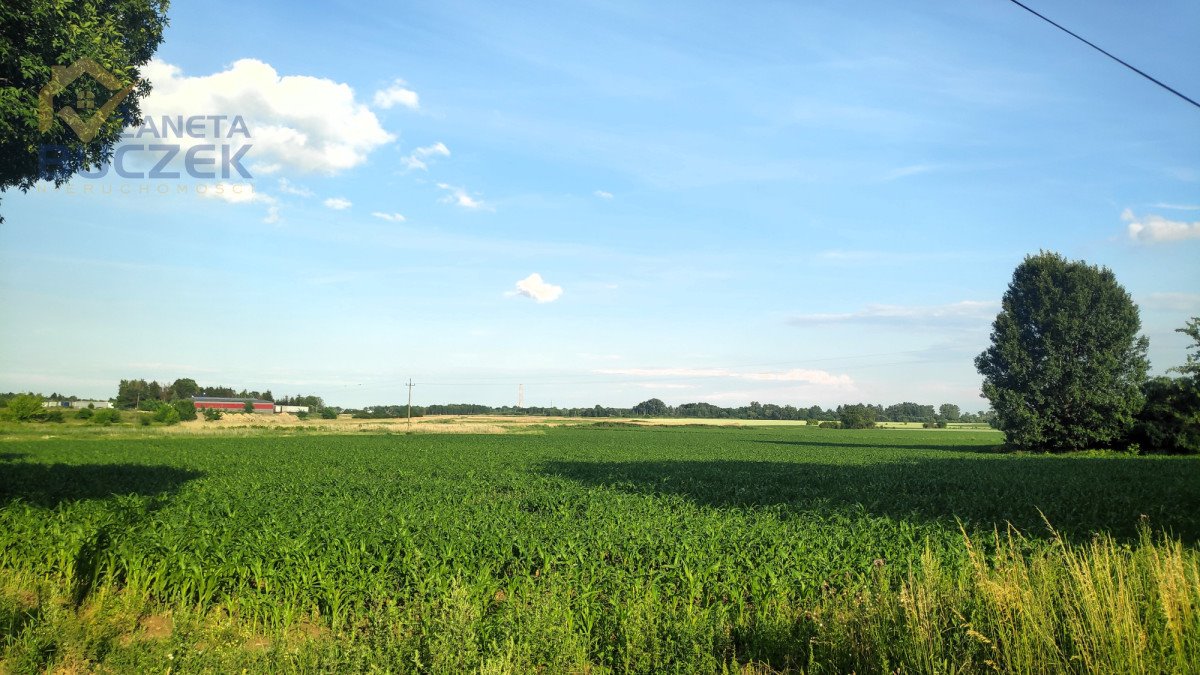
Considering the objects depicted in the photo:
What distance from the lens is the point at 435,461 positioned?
36188 millimetres

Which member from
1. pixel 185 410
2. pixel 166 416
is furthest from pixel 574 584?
pixel 185 410

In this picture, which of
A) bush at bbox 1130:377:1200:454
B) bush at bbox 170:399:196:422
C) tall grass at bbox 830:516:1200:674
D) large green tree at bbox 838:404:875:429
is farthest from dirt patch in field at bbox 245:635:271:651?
large green tree at bbox 838:404:875:429

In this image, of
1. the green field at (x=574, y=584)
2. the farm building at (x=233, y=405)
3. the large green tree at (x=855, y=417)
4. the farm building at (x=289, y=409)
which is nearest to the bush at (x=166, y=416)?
the farm building at (x=233, y=405)

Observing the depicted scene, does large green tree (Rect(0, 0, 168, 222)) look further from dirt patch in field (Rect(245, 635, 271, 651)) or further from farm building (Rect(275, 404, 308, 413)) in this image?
farm building (Rect(275, 404, 308, 413))

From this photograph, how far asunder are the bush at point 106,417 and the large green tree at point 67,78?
87422mm

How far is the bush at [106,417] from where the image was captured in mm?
88125

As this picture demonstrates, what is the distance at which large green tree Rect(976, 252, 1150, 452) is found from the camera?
5462cm

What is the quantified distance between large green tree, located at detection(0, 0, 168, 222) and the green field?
8.77 metres

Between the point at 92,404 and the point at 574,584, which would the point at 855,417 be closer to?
the point at 574,584

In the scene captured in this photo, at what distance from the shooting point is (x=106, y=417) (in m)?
89.9

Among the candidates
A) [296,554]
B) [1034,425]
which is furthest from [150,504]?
[1034,425]

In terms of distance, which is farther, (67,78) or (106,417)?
(106,417)

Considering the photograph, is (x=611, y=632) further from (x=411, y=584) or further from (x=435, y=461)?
(x=435, y=461)

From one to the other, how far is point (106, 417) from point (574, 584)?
104675 mm
